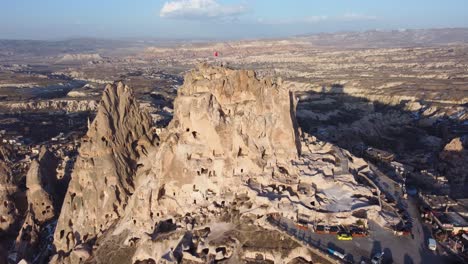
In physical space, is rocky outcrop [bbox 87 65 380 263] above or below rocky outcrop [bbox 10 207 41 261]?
above

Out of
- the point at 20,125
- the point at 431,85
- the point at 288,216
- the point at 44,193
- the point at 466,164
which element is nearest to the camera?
the point at 288,216

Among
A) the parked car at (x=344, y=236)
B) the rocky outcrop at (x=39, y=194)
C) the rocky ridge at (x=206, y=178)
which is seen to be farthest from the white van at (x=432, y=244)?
the rocky outcrop at (x=39, y=194)

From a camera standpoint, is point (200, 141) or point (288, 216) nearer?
point (288, 216)

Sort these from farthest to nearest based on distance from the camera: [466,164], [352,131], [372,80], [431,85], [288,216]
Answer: [372,80] < [431,85] < [352,131] < [466,164] < [288,216]

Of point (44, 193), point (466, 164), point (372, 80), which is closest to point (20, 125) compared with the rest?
point (44, 193)

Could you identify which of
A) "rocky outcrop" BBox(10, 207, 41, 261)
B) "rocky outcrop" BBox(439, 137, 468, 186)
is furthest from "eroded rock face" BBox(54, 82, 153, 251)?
"rocky outcrop" BBox(439, 137, 468, 186)

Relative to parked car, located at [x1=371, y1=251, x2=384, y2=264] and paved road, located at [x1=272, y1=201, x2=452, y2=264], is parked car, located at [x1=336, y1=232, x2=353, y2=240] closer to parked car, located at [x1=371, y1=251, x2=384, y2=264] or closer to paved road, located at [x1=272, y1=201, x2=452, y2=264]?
paved road, located at [x1=272, y1=201, x2=452, y2=264]

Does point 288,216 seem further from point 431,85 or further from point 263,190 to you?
point 431,85
